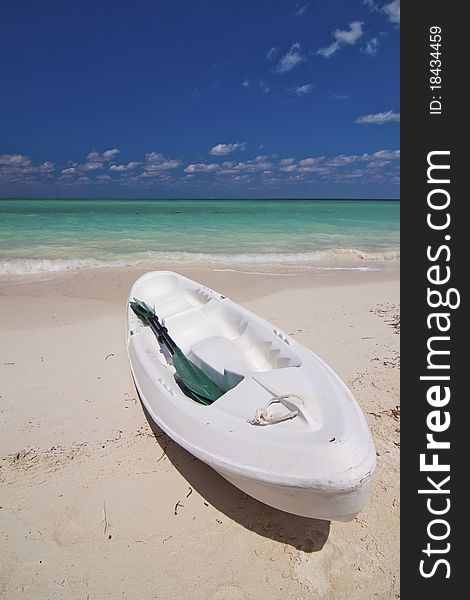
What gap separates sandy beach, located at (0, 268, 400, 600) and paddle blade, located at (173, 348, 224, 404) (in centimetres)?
45

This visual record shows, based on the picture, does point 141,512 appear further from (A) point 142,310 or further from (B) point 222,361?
(A) point 142,310

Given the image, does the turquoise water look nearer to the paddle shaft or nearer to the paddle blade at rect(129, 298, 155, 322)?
the paddle blade at rect(129, 298, 155, 322)

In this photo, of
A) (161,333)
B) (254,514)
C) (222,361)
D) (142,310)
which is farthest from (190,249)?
(254,514)

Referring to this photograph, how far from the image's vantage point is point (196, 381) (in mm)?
3389

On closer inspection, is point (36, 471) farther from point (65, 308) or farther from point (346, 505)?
point (65, 308)

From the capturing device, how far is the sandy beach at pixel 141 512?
2.12m

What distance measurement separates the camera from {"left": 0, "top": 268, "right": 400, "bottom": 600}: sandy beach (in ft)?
6.95

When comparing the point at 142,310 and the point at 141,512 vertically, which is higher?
the point at 142,310

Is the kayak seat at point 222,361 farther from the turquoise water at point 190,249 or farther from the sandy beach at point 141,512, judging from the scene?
the turquoise water at point 190,249

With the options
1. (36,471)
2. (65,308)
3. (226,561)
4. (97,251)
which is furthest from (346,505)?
(97,251)

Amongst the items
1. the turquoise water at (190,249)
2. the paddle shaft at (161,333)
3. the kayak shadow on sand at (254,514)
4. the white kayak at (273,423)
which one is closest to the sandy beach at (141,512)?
the kayak shadow on sand at (254,514)

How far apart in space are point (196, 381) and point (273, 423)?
124cm

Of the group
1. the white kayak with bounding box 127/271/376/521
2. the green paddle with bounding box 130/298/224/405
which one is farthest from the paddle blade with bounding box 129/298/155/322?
the white kayak with bounding box 127/271/376/521

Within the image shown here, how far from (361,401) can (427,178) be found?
6.80ft
